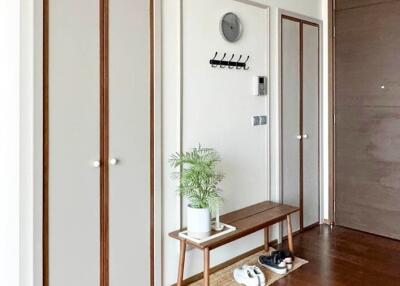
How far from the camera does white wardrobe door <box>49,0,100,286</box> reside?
2047 mm

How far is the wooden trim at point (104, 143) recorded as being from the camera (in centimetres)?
222

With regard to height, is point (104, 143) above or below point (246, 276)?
above

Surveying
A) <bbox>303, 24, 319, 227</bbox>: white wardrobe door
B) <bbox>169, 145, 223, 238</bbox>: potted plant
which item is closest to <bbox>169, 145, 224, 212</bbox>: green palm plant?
<bbox>169, 145, 223, 238</bbox>: potted plant

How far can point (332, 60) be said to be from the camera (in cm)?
391

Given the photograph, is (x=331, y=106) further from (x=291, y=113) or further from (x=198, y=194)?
(x=198, y=194)

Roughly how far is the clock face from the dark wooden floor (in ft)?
6.03

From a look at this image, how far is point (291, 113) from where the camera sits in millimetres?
3631

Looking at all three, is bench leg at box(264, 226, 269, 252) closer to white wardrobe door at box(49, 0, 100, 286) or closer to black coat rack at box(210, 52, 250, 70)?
black coat rack at box(210, 52, 250, 70)

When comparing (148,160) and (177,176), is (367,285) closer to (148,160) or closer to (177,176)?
(177,176)

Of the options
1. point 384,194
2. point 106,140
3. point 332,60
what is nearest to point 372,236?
point 384,194

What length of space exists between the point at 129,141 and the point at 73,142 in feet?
1.18

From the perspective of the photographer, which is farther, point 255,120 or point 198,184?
point 255,120
